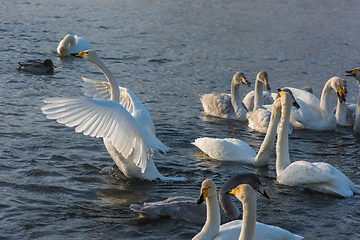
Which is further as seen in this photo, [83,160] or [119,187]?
[83,160]

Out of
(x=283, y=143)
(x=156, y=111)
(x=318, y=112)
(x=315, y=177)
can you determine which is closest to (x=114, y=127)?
(x=283, y=143)

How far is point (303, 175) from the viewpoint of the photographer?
6.73 m

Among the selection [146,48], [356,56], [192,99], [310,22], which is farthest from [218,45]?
[310,22]

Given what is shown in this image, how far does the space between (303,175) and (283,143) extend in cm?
78

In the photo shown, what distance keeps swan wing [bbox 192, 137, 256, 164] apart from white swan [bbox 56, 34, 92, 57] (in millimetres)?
9347

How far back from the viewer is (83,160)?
24.8 ft

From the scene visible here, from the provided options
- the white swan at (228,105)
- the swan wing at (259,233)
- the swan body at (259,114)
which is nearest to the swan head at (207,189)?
the swan wing at (259,233)

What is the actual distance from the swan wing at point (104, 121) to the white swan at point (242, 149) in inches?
76.3

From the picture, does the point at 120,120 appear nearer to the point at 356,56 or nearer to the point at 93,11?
the point at 356,56

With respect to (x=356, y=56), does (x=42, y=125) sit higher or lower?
lower

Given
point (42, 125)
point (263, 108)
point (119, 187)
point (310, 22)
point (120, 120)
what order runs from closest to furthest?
point (120, 120) < point (119, 187) < point (42, 125) < point (263, 108) < point (310, 22)

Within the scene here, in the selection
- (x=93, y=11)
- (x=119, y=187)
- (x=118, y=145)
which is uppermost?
(x=93, y=11)

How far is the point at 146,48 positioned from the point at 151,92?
5.89 meters

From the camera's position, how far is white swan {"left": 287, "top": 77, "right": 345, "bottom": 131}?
10344 millimetres
